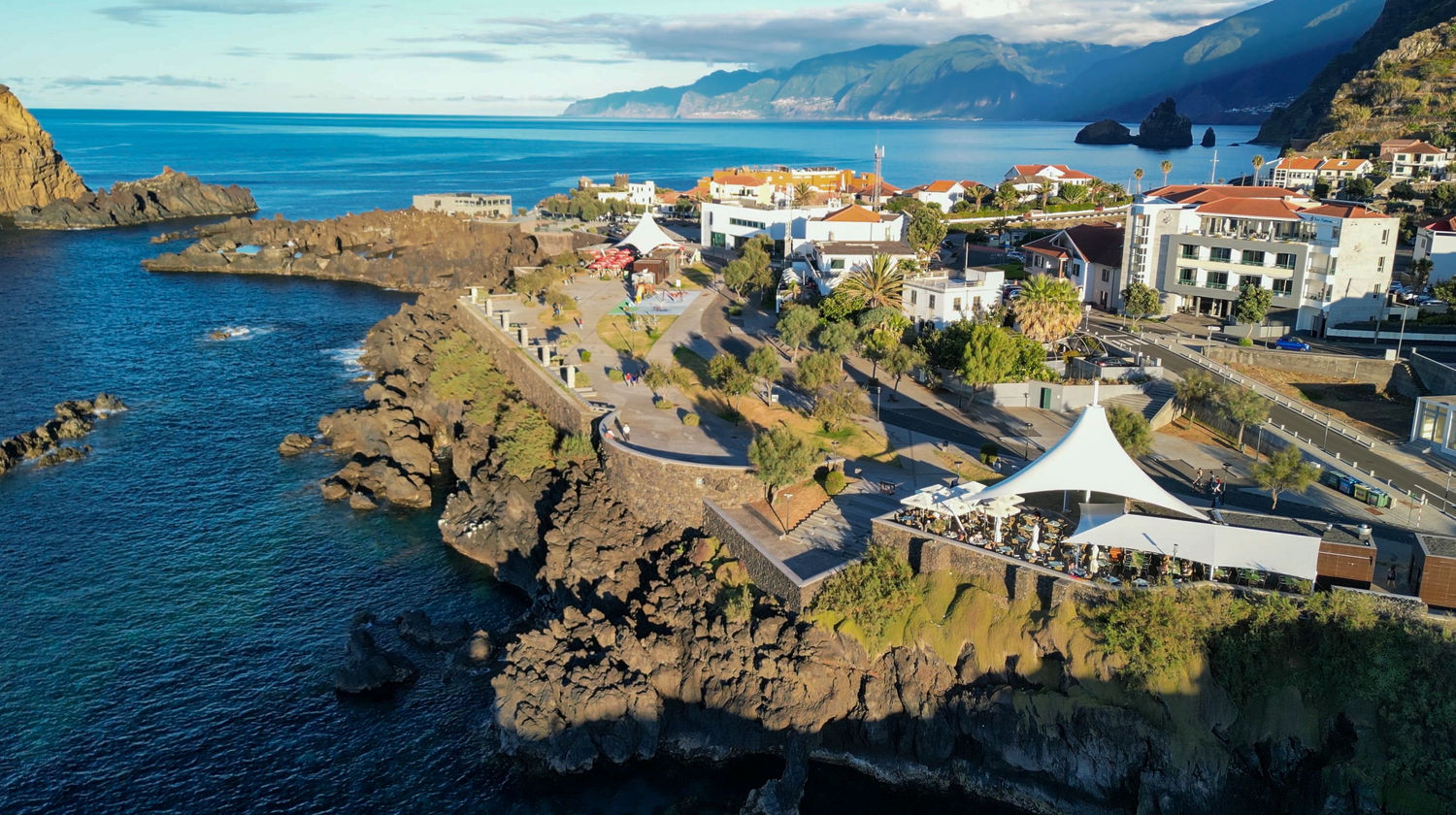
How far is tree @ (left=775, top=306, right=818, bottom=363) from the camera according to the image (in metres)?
54.2

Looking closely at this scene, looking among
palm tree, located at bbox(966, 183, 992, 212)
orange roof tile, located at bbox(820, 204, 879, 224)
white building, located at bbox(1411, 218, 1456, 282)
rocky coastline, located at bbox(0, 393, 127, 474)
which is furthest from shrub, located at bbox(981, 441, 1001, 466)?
palm tree, located at bbox(966, 183, 992, 212)

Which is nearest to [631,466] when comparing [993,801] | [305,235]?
[993,801]

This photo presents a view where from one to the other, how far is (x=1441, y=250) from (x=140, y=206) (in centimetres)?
16829

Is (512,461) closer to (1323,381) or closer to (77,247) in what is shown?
(1323,381)

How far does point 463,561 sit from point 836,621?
19026mm

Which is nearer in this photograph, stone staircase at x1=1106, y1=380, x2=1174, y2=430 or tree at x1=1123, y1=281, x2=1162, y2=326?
stone staircase at x1=1106, y1=380, x2=1174, y2=430

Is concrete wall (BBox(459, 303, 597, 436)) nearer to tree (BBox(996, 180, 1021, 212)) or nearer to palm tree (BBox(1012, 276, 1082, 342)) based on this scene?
palm tree (BBox(1012, 276, 1082, 342))

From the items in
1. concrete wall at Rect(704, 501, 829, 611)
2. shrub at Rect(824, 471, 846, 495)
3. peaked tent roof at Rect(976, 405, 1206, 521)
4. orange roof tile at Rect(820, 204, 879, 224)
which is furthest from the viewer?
orange roof tile at Rect(820, 204, 879, 224)

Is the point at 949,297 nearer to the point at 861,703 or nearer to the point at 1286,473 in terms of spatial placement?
the point at 1286,473

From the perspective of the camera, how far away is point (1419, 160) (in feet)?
358

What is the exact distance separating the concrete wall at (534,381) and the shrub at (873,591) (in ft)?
58.3

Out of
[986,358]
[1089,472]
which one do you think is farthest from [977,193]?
[1089,472]

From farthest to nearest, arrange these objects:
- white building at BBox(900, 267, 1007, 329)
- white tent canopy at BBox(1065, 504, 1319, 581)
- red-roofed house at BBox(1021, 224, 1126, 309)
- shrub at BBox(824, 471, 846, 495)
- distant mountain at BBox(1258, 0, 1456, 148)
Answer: distant mountain at BBox(1258, 0, 1456, 148), red-roofed house at BBox(1021, 224, 1126, 309), white building at BBox(900, 267, 1007, 329), shrub at BBox(824, 471, 846, 495), white tent canopy at BBox(1065, 504, 1319, 581)

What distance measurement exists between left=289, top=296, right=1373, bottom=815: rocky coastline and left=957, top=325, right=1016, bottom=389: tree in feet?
53.5
